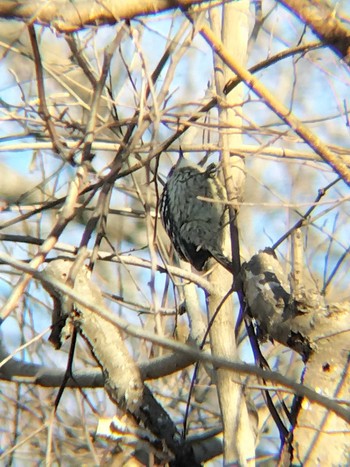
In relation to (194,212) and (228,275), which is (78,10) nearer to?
(228,275)

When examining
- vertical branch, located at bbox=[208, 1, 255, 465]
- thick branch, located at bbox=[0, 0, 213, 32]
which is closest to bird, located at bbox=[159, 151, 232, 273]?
vertical branch, located at bbox=[208, 1, 255, 465]

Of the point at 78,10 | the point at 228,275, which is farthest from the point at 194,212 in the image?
the point at 78,10

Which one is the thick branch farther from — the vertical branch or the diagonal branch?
the vertical branch

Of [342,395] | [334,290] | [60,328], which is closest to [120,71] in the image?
[334,290]

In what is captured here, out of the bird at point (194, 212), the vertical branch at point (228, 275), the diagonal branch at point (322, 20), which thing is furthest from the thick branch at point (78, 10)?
the bird at point (194, 212)

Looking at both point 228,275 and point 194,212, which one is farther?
point 194,212

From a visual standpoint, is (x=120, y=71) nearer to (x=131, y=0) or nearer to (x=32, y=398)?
(x=32, y=398)

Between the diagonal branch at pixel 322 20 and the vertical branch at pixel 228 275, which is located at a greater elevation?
the diagonal branch at pixel 322 20

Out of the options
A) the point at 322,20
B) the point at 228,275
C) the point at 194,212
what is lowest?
the point at 228,275

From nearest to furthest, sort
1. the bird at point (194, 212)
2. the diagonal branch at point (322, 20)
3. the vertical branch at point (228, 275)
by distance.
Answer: the diagonal branch at point (322, 20)
the vertical branch at point (228, 275)
the bird at point (194, 212)

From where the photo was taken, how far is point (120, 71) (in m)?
5.54

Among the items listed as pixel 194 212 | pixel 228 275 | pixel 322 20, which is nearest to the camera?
pixel 322 20

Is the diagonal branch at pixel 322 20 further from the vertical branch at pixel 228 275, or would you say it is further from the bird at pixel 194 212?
the bird at pixel 194 212

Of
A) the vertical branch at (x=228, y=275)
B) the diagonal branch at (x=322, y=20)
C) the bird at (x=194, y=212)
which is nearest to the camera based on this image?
the diagonal branch at (x=322, y=20)
